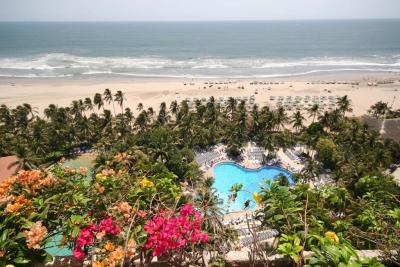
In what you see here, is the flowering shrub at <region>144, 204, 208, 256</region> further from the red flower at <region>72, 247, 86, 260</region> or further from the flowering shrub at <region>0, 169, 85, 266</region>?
the flowering shrub at <region>0, 169, 85, 266</region>

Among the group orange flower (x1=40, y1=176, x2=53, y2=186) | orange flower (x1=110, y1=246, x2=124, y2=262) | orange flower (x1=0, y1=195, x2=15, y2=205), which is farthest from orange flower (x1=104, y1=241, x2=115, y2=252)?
orange flower (x1=40, y1=176, x2=53, y2=186)

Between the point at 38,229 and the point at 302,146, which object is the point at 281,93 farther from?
the point at 38,229

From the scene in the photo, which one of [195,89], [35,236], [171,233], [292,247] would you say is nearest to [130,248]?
[171,233]

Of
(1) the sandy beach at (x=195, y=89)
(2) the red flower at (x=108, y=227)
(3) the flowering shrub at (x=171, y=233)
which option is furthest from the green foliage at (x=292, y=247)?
(1) the sandy beach at (x=195, y=89)

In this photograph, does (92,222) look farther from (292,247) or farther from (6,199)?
(292,247)

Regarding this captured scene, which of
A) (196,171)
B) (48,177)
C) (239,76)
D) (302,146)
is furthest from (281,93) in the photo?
(48,177)
